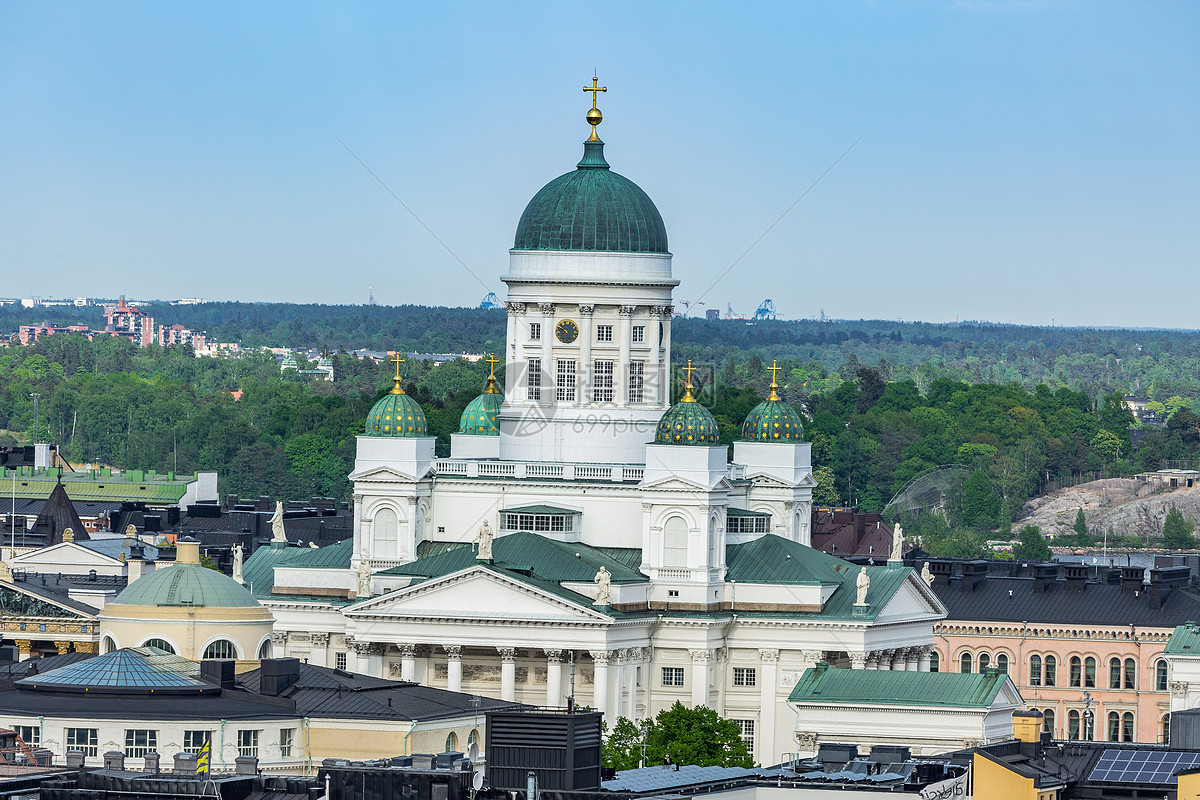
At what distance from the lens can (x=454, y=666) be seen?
14400 cm

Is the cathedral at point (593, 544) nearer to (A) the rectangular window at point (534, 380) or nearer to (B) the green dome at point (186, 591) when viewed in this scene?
(A) the rectangular window at point (534, 380)

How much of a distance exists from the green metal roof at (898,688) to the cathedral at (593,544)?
204 cm

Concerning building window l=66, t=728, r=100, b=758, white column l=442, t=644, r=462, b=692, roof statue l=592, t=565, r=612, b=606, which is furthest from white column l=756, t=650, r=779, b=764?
building window l=66, t=728, r=100, b=758

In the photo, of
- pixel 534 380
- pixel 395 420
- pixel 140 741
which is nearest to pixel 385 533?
pixel 395 420

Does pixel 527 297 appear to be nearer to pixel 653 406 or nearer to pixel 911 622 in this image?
pixel 653 406

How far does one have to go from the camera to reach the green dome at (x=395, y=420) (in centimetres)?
15262

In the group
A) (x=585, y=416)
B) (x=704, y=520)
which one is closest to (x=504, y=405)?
(x=585, y=416)

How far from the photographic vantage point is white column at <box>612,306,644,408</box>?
155500 mm

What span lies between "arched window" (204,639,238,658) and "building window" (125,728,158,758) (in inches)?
654

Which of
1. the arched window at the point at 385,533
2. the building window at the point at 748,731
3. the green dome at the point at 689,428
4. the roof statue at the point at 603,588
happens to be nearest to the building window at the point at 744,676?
the building window at the point at 748,731

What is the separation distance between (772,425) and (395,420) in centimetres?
1436

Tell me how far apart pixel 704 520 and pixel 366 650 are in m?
12.4

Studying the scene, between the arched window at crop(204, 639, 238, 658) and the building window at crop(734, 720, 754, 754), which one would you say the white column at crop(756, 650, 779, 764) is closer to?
the building window at crop(734, 720, 754, 754)

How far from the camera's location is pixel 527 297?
156 m
